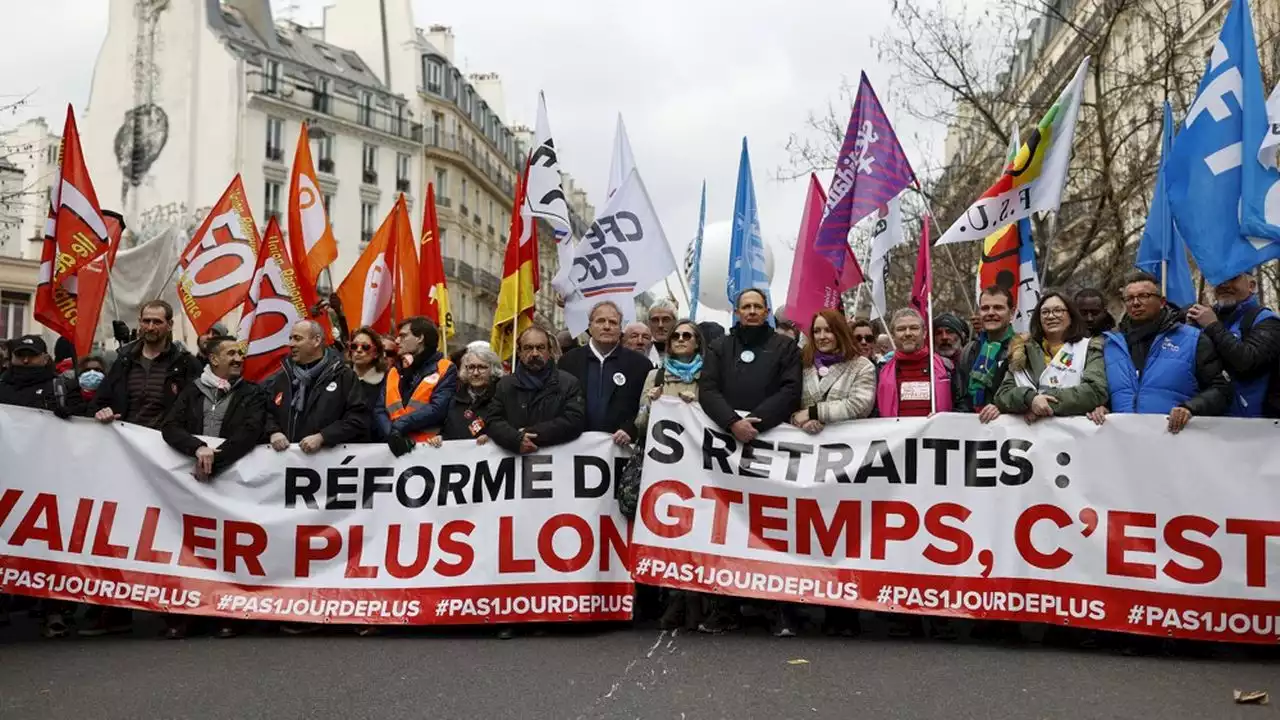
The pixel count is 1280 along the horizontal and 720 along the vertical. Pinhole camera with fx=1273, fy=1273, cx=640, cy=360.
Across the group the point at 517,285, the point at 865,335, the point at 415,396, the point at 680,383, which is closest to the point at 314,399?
the point at 415,396

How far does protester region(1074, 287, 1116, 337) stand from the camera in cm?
725

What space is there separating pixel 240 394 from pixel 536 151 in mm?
3853

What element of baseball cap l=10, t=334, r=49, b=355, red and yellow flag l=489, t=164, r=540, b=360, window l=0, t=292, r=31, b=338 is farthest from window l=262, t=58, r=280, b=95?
baseball cap l=10, t=334, r=49, b=355

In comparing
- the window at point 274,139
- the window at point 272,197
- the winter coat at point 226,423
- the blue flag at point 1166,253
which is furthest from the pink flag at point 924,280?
the window at point 274,139

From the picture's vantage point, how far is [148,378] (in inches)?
303

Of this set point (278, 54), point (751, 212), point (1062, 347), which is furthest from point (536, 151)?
point (278, 54)

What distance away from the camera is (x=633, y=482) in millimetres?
7328

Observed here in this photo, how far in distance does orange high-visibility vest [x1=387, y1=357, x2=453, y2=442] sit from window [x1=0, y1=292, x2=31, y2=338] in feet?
110

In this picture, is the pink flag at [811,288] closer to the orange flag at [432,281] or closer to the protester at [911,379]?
the protester at [911,379]

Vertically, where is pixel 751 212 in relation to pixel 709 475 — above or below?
above

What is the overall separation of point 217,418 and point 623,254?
3532mm

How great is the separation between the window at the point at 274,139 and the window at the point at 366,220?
14.2ft

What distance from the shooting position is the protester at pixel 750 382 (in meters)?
7.12

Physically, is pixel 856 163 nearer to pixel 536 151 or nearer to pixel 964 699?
pixel 536 151
